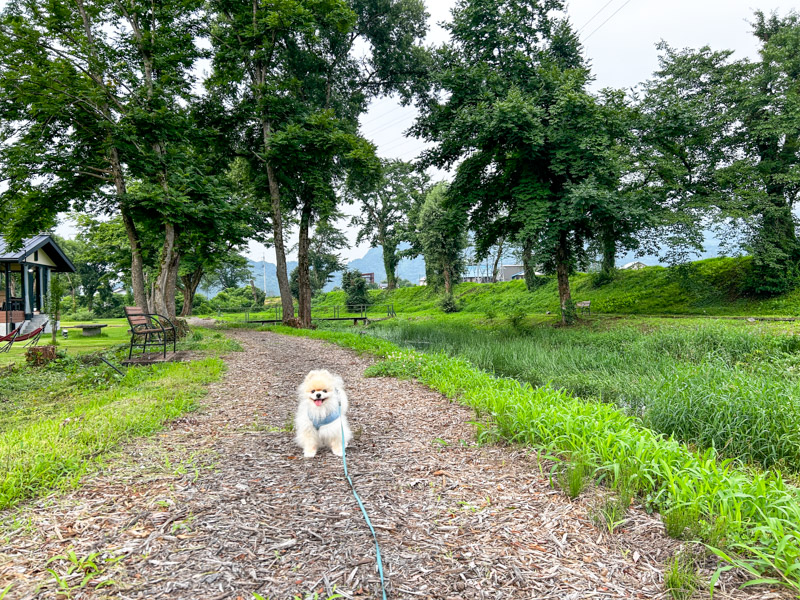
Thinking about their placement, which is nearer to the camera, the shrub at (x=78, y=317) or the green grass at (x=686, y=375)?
the green grass at (x=686, y=375)

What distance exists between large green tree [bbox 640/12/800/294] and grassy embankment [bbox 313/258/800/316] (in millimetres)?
1355

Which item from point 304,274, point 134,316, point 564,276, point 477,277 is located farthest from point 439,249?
point 477,277

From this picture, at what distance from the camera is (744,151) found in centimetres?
1833

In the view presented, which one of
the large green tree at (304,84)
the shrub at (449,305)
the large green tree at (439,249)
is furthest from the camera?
the shrub at (449,305)

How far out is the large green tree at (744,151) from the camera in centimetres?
1605

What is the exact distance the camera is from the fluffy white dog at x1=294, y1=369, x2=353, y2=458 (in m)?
3.37

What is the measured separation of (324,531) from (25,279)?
23.3 meters

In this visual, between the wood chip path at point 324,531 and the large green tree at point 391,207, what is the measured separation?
116 feet

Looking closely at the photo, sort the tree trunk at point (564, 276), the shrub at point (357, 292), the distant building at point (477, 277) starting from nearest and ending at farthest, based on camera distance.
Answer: the tree trunk at point (564, 276) < the shrub at point (357, 292) < the distant building at point (477, 277)

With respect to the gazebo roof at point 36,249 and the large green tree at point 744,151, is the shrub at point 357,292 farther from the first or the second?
the large green tree at point 744,151

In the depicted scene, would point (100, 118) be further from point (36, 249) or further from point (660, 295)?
point (660, 295)

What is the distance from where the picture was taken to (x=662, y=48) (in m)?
19.8

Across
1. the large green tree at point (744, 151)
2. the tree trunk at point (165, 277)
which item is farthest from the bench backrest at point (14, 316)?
the large green tree at point (744, 151)

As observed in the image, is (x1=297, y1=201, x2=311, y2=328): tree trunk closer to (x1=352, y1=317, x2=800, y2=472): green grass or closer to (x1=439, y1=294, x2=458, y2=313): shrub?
(x1=352, y1=317, x2=800, y2=472): green grass
